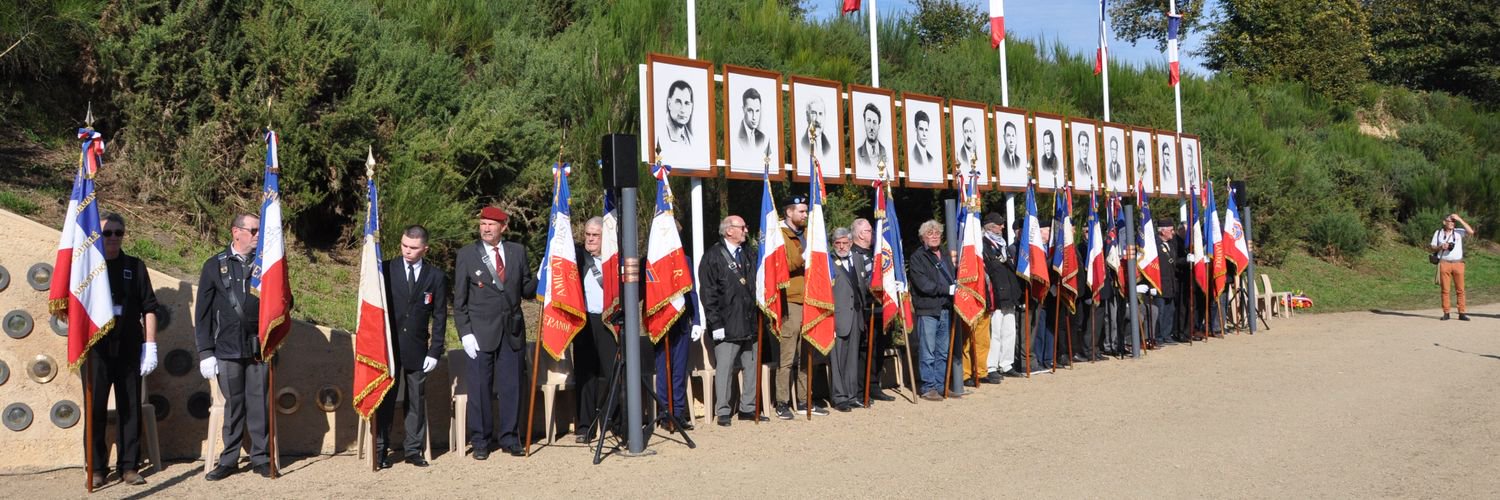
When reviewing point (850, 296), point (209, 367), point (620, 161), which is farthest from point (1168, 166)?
point (209, 367)

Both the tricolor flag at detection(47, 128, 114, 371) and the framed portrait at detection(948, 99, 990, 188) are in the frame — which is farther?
the framed portrait at detection(948, 99, 990, 188)

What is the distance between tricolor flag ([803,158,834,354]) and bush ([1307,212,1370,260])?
20.2 m

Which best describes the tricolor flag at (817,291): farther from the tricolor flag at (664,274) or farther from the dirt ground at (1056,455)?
the tricolor flag at (664,274)

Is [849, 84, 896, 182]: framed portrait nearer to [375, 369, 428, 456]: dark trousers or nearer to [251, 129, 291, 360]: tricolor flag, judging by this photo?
[375, 369, 428, 456]: dark trousers

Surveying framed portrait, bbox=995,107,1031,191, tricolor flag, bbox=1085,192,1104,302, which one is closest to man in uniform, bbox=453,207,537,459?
tricolor flag, bbox=1085,192,1104,302

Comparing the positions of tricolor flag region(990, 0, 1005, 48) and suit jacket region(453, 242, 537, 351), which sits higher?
tricolor flag region(990, 0, 1005, 48)

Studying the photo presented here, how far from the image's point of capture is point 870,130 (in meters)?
11.7

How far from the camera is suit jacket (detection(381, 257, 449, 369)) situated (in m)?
7.03

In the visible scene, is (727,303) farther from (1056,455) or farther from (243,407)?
(243,407)

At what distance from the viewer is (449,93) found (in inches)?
512

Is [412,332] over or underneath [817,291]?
underneath

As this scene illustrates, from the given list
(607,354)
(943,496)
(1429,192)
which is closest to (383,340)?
(607,354)

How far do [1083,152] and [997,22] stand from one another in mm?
2091

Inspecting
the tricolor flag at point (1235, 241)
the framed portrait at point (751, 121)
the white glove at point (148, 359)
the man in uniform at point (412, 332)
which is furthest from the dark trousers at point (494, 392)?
the tricolor flag at point (1235, 241)
